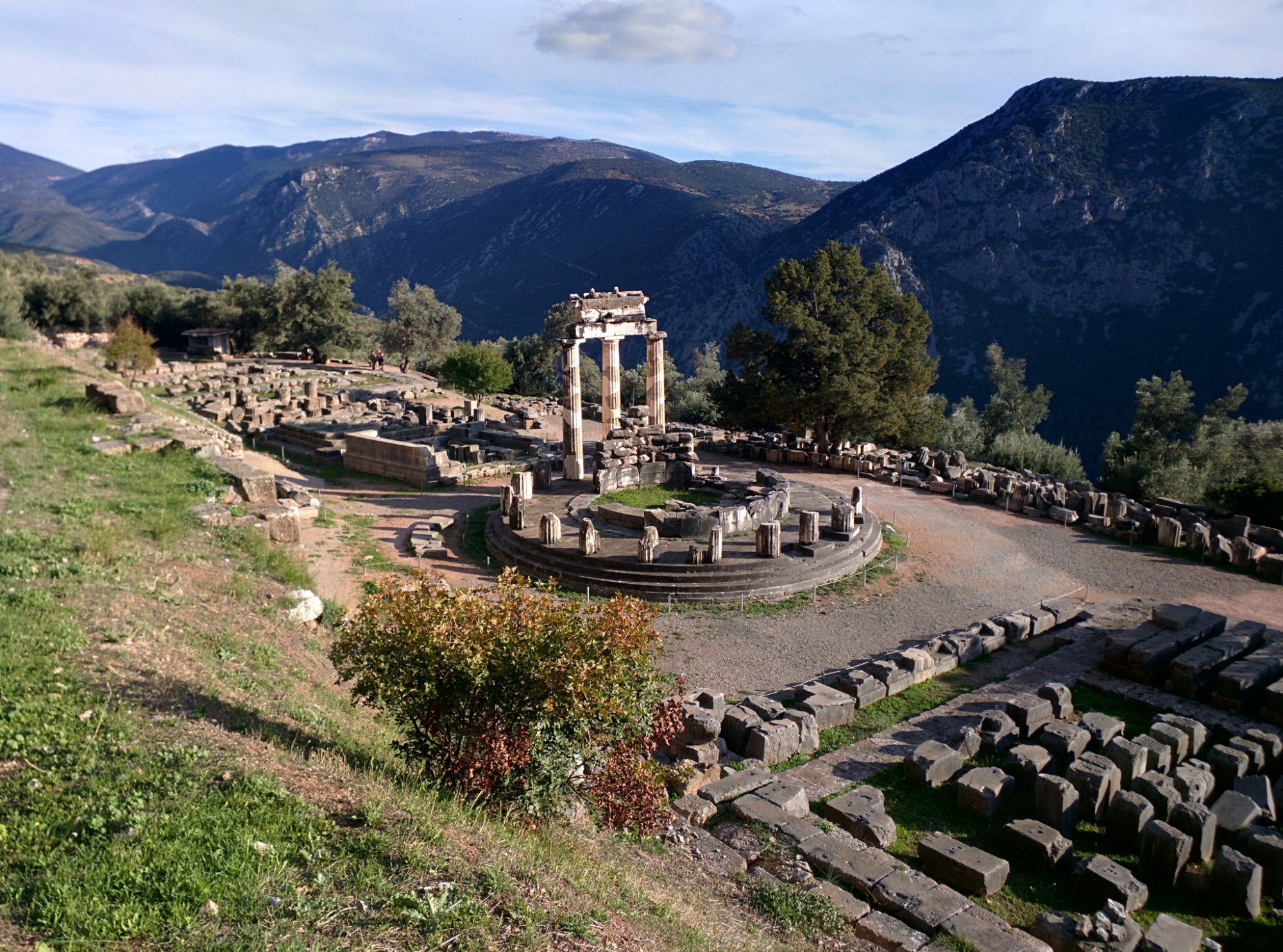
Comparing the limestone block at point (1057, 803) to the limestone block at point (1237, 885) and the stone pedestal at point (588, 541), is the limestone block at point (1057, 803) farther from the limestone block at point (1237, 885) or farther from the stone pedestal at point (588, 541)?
the stone pedestal at point (588, 541)

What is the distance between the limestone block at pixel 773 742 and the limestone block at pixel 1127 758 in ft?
14.5

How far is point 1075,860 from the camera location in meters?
10.3

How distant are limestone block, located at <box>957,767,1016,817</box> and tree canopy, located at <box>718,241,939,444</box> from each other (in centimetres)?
2201

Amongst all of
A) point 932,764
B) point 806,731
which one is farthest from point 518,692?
point 932,764

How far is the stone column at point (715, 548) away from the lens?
1952 centimetres

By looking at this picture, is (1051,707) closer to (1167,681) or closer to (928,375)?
(1167,681)

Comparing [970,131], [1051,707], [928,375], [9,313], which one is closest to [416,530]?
[1051,707]

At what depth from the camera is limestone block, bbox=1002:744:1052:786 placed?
11773 mm

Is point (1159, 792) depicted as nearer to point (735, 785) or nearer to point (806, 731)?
point (806, 731)

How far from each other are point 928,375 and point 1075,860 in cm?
2672

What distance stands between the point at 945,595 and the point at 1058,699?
602cm

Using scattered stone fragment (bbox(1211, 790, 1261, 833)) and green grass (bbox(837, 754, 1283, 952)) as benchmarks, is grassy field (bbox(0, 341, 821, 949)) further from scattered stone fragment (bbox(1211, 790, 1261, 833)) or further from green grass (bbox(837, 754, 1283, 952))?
scattered stone fragment (bbox(1211, 790, 1261, 833))

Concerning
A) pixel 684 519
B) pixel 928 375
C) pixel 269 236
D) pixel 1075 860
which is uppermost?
pixel 269 236

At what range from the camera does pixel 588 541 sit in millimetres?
20203
